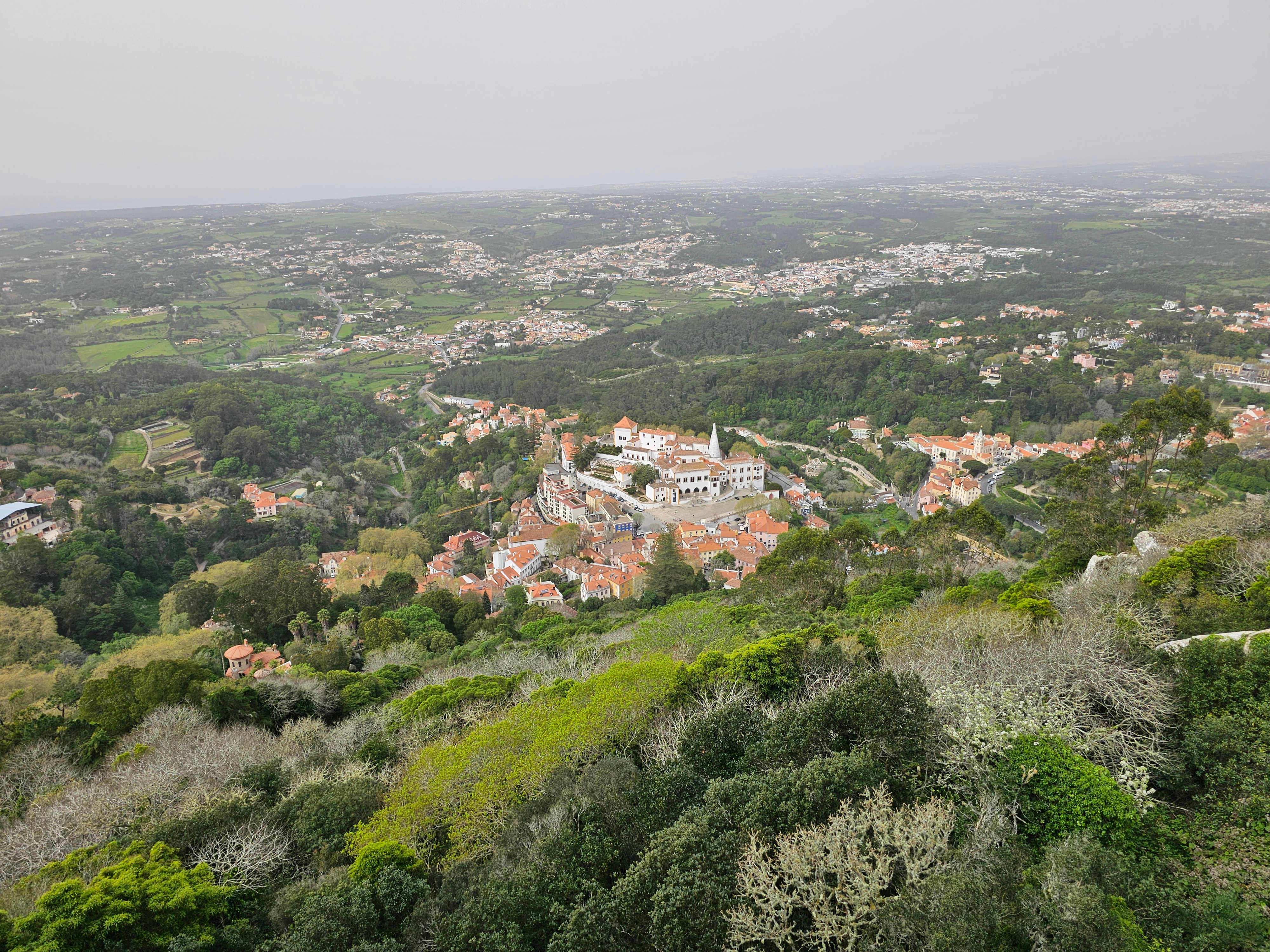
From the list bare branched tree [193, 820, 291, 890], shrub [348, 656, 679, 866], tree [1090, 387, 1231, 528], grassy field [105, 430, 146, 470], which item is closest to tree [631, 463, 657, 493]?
tree [1090, 387, 1231, 528]

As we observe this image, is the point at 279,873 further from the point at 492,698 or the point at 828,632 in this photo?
the point at 828,632

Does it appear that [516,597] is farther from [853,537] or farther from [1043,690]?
[1043,690]

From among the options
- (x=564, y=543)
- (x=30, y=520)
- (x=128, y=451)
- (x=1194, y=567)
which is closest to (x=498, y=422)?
(x=564, y=543)

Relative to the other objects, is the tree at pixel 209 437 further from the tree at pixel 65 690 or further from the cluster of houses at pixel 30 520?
the tree at pixel 65 690

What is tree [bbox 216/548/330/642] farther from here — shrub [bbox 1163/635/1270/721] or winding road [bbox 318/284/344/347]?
winding road [bbox 318/284/344/347]

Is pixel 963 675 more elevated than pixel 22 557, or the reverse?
pixel 963 675

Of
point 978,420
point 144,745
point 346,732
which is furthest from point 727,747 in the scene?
point 978,420

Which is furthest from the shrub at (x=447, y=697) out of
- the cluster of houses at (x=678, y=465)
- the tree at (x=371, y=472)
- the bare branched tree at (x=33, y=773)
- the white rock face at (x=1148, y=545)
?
the tree at (x=371, y=472)
